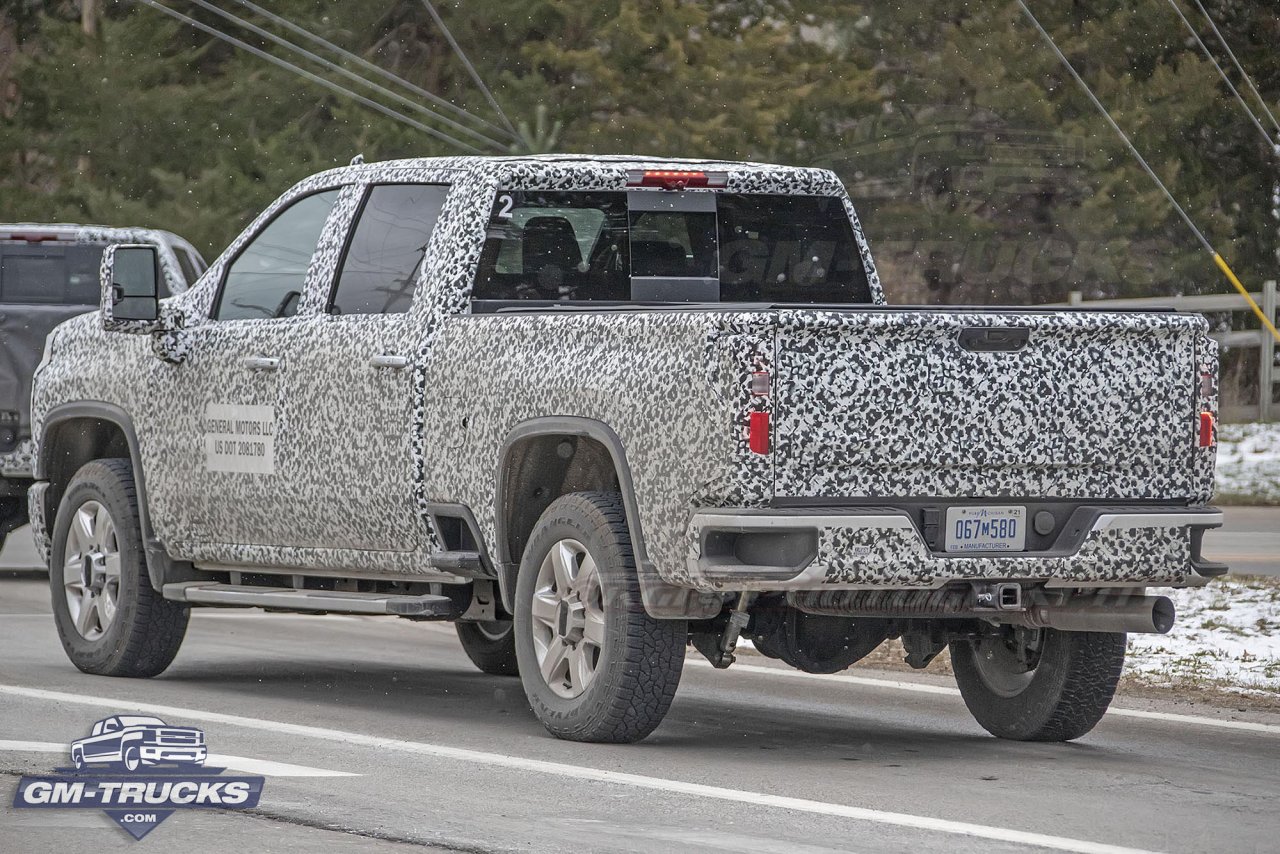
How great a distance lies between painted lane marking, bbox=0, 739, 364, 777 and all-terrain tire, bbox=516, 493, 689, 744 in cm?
98

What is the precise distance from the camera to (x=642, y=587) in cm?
813

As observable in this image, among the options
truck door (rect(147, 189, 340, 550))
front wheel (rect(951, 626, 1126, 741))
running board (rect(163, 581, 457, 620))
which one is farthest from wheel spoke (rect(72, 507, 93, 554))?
front wheel (rect(951, 626, 1126, 741))

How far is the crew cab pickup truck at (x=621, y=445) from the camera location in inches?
309

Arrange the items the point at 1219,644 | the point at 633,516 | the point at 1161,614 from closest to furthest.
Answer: the point at 633,516 < the point at 1161,614 < the point at 1219,644

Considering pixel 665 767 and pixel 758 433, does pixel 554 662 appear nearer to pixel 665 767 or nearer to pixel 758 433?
pixel 665 767

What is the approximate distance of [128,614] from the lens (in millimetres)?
10641

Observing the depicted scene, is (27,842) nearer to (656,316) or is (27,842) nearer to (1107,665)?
(656,316)

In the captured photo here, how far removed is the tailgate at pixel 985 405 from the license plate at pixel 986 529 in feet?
0.20

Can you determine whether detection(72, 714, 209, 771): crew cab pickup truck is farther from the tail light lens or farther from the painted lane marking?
the tail light lens

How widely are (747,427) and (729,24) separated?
31314 mm

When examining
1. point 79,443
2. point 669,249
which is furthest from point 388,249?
point 79,443

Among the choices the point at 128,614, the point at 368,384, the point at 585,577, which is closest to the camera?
the point at 585,577

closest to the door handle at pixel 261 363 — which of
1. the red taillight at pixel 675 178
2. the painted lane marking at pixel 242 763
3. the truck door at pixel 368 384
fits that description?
the truck door at pixel 368 384

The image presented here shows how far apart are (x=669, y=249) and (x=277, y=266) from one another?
5.59 feet
